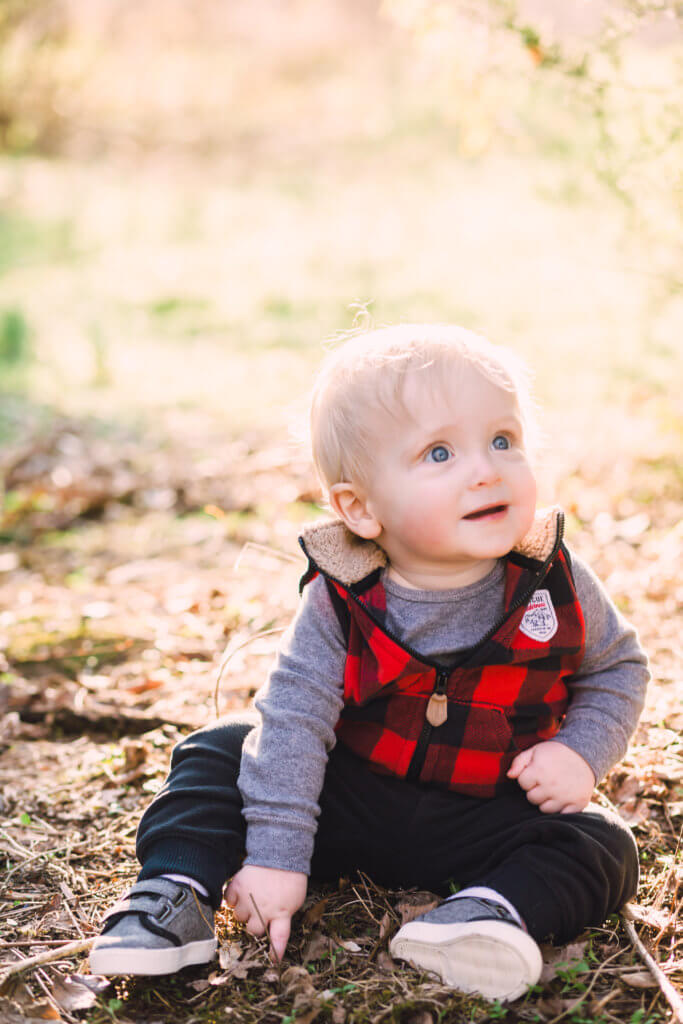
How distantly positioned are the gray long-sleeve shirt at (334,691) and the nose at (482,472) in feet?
0.85

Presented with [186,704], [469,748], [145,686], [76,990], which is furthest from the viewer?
[145,686]

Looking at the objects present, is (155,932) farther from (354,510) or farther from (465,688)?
(354,510)

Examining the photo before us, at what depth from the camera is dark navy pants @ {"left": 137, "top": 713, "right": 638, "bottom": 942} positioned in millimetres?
1970

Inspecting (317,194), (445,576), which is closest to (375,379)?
(445,576)

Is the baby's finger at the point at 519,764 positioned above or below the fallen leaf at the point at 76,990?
above

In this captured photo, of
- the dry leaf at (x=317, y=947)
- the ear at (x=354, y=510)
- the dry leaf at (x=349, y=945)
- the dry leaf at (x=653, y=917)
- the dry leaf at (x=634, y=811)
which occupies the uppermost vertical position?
the ear at (x=354, y=510)

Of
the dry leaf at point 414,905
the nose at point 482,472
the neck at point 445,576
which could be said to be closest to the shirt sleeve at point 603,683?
the neck at point 445,576

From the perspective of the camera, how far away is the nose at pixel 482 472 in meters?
2.05

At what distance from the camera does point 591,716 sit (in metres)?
2.21

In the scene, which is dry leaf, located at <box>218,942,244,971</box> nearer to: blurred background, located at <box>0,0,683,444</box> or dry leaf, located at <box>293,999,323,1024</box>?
dry leaf, located at <box>293,999,323,1024</box>

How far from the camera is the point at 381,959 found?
1.99 metres

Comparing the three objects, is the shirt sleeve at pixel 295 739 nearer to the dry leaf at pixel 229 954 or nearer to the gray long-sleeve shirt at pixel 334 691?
the gray long-sleeve shirt at pixel 334 691

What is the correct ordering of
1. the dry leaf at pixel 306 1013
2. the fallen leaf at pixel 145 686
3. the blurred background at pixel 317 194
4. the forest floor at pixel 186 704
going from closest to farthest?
the dry leaf at pixel 306 1013 < the forest floor at pixel 186 704 < the fallen leaf at pixel 145 686 < the blurred background at pixel 317 194

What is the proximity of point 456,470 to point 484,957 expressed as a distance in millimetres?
910
